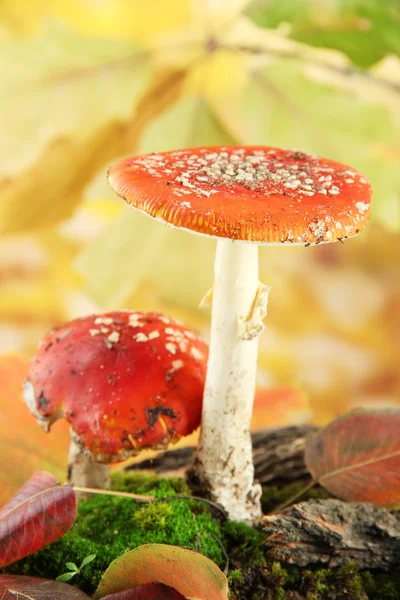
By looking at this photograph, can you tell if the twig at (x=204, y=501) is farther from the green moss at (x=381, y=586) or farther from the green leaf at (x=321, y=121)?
the green leaf at (x=321, y=121)

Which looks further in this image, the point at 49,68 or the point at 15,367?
the point at 15,367

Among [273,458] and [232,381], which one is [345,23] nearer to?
[232,381]

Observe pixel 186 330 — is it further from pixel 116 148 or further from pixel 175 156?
pixel 116 148

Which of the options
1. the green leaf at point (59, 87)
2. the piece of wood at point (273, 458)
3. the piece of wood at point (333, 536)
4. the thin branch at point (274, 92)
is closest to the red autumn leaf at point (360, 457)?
the piece of wood at point (333, 536)

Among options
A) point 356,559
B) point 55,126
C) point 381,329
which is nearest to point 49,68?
point 55,126

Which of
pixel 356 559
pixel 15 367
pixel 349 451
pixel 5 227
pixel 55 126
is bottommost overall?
pixel 356 559

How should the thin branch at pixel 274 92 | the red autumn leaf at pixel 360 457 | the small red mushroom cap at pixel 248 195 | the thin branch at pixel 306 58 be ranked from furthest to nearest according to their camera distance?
1. the thin branch at pixel 274 92
2. the thin branch at pixel 306 58
3. the red autumn leaf at pixel 360 457
4. the small red mushroom cap at pixel 248 195

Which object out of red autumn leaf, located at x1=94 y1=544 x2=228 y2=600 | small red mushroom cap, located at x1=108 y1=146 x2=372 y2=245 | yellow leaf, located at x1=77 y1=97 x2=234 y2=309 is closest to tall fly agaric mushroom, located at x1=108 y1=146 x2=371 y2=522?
small red mushroom cap, located at x1=108 y1=146 x2=372 y2=245

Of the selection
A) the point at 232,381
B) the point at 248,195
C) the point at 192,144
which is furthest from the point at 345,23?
the point at 232,381
